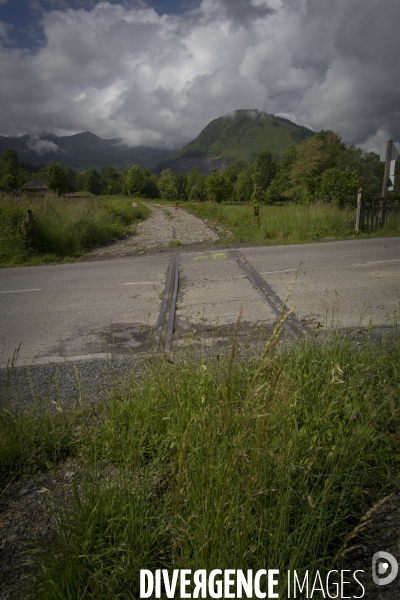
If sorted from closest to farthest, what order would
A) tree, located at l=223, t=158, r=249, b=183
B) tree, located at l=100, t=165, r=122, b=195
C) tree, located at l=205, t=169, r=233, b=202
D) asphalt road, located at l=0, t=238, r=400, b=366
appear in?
1. asphalt road, located at l=0, t=238, r=400, b=366
2. tree, located at l=205, t=169, r=233, b=202
3. tree, located at l=100, t=165, r=122, b=195
4. tree, located at l=223, t=158, r=249, b=183

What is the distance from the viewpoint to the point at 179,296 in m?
7.27

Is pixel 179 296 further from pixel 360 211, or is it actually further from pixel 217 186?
pixel 217 186

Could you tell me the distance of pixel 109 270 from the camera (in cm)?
998

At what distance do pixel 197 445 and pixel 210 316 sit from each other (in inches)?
147

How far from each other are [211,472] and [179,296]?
5410 mm

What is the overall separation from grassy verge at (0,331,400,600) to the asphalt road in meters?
1.04

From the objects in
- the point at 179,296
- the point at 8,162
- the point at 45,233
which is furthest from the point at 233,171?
the point at 179,296

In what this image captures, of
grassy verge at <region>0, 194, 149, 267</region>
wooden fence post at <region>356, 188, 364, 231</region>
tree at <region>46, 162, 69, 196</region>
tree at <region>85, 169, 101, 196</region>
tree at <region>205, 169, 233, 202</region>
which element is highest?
tree at <region>85, 169, 101, 196</region>

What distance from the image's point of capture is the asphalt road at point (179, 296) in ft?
17.8

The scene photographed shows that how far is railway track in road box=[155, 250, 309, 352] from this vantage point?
5117 mm

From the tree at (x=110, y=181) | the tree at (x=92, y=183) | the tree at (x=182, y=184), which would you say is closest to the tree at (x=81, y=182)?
the tree at (x=92, y=183)

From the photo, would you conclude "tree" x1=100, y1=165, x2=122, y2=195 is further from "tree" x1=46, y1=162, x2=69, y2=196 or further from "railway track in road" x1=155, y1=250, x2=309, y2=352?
"railway track in road" x1=155, y1=250, x2=309, y2=352

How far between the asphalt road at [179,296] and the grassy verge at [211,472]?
1.04 meters

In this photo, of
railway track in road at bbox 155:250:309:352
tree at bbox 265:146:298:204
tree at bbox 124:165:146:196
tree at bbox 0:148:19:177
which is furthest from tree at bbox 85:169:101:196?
railway track in road at bbox 155:250:309:352
